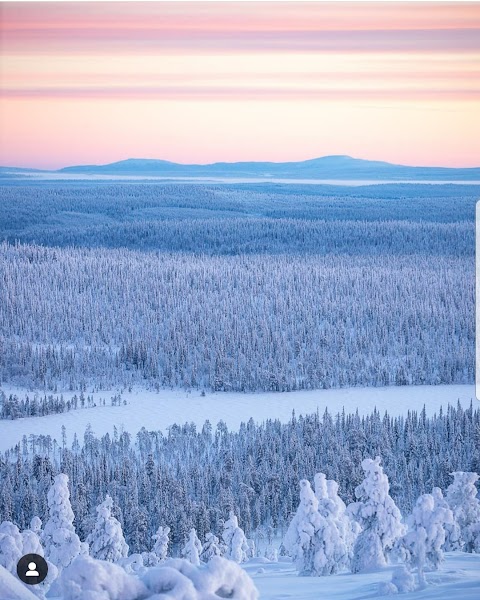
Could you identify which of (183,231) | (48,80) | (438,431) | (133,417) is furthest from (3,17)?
(183,231)

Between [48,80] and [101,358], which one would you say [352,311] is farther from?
[48,80]

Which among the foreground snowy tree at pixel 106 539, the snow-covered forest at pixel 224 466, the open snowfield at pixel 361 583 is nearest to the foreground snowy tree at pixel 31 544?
the foreground snowy tree at pixel 106 539

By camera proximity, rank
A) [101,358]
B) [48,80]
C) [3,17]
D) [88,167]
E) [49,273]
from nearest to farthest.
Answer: [3,17], [48,80], [88,167], [101,358], [49,273]

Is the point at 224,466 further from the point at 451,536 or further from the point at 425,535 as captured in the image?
the point at 425,535

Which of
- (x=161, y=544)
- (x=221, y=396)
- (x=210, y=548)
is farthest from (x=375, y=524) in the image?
(x=221, y=396)

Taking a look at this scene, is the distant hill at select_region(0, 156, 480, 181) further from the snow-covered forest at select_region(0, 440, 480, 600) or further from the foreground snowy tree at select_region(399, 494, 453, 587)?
the foreground snowy tree at select_region(399, 494, 453, 587)

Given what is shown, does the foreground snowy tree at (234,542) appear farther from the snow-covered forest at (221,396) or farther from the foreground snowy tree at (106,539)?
the foreground snowy tree at (106,539)

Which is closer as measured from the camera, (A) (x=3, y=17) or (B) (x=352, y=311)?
(A) (x=3, y=17)

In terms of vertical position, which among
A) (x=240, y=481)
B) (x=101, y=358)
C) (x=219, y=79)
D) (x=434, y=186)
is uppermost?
(x=219, y=79)
